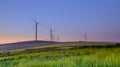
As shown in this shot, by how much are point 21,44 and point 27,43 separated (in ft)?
5.87

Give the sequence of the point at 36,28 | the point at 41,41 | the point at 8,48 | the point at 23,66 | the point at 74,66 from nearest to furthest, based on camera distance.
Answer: the point at 74,66 → the point at 23,66 → the point at 36,28 → the point at 8,48 → the point at 41,41

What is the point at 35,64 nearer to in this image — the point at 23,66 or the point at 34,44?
the point at 23,66

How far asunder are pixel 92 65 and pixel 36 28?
53220mm

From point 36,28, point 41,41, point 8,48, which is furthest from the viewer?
point 41,41

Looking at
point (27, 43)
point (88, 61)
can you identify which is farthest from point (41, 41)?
point (88, 61)

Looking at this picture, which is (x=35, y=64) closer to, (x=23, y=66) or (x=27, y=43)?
(x=23, y=66)

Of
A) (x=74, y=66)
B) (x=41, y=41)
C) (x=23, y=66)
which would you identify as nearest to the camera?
(x=74, y=66)

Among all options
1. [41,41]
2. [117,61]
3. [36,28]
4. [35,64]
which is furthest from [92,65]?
[41,41]

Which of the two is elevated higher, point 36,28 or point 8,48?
point 36,28

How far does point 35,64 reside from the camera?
16.8 meters

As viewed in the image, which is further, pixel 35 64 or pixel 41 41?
pixel 41 41

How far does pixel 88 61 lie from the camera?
56.1 feet

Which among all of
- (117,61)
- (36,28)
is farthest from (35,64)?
(36,28)

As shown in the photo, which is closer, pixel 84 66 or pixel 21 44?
pixel 84 66
